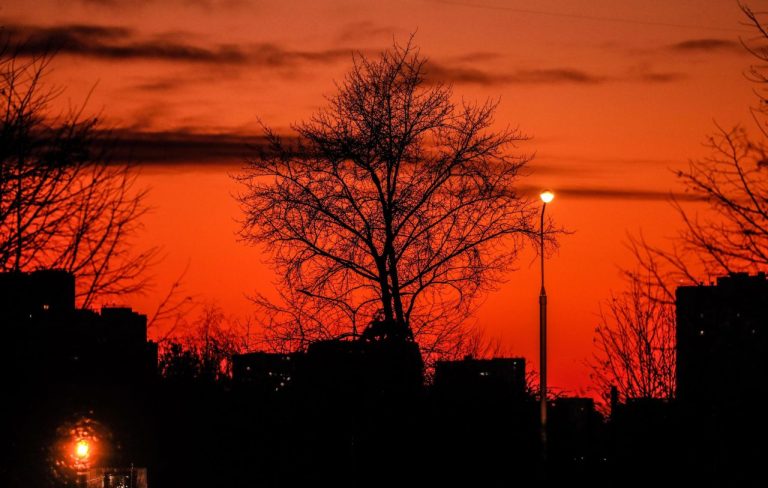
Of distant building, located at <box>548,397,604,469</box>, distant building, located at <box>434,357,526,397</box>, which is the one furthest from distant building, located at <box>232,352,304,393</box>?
distant building, located at <box>548,397,604,469</box>

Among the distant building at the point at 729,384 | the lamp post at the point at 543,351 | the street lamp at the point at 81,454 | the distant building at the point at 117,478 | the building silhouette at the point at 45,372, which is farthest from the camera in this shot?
the lamp post at the point at 543,351

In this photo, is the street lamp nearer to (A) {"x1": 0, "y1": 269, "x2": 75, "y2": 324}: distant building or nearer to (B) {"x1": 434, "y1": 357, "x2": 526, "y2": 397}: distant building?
(A) {"x1": 0, "y1": 269, "x2": 75, "y2": 324}: distant building

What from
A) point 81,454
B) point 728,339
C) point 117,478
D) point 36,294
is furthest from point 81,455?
point 728,339

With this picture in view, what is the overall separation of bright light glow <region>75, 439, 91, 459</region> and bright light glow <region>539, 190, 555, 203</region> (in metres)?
17.4

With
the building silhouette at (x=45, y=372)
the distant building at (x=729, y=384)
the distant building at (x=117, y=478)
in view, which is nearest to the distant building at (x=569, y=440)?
the distant building at (x=729, y=384)

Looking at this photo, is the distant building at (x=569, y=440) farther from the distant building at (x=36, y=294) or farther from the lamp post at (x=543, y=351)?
the distant building at (x=36, y=294)

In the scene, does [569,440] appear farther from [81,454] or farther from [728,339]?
[81,454]

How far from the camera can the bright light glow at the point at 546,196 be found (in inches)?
1255

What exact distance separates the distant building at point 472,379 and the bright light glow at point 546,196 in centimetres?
488

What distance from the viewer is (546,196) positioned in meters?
31.9

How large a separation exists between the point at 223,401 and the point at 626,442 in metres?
12.0

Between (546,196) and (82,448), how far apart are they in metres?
17.8

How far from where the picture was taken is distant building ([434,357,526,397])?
30.6 m

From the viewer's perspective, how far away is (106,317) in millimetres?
18828
